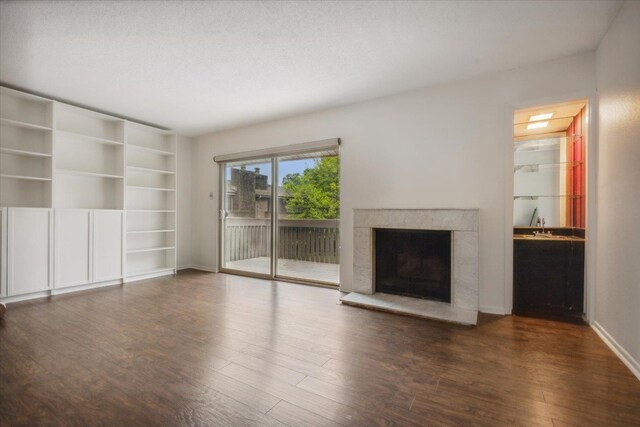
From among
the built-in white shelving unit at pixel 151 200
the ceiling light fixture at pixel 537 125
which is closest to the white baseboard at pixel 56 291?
the built-in white shelving unit at pixel 151 200

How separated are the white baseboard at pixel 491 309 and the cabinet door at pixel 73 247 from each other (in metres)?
4.94

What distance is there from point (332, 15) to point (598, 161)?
266cm

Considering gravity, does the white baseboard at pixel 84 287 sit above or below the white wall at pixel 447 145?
below

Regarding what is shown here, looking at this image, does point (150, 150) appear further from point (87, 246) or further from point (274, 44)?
point (274, 44)

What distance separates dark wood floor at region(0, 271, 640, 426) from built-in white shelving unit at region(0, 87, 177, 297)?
1001 millimetres

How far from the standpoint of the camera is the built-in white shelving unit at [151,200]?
15.4 ft

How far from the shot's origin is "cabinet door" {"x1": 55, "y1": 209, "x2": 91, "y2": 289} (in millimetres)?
3629

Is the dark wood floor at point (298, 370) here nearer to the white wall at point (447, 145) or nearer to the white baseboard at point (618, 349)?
the white baseboard at point (618, 349)

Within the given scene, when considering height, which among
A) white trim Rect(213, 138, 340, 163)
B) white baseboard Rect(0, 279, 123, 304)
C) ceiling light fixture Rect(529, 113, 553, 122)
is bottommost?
white baseboard Rect(0, 279, 123, 304)

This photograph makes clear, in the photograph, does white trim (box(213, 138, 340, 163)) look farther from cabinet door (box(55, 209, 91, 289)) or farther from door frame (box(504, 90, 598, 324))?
door frame (box(504, 90, 598, 324))

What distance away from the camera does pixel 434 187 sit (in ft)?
10.8

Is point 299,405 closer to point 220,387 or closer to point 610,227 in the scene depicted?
point 220,387

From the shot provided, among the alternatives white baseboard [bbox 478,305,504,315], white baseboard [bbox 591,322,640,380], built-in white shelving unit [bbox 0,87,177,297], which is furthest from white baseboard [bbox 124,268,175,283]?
white baseboard [bbox 591,322,640,380]

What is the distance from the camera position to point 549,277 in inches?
114
